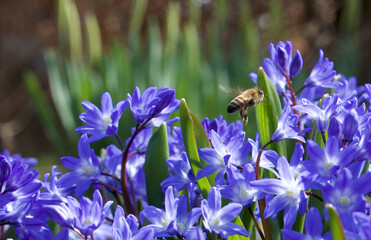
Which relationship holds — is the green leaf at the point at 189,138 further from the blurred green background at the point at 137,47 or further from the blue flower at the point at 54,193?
the blurred green background at the point at 137,47

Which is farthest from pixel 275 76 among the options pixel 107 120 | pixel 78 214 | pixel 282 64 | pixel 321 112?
pixel 78 214

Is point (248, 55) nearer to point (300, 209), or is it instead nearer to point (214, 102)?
point (214, 102)

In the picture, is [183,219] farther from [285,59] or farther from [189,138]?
[285,59]

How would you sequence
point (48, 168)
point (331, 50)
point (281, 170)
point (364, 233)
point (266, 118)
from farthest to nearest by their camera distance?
1. point (331, 50)
2. point (48, 168)
3. point (266, 118)
4. point (281, 170)
5. point (364, 233)

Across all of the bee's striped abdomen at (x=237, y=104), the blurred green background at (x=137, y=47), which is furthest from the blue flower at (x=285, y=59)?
the blurred green background at (x=137, y=47)

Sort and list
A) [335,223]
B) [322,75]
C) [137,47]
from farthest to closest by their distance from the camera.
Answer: [137,47] < [322,75] < [335,223]

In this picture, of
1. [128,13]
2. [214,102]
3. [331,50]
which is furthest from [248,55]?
[331,50]
